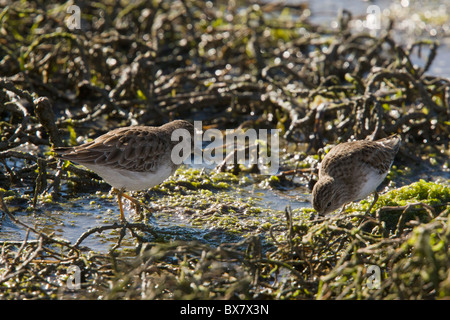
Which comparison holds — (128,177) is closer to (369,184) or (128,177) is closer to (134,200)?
(134,200)

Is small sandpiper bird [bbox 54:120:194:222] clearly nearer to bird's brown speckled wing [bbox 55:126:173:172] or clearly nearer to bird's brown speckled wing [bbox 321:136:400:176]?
bird's brown speckled wing [bbox 55:126:173:172]

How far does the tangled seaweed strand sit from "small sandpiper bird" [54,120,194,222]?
554 millimetres

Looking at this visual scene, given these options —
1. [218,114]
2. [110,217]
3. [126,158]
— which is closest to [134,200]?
[110,217]

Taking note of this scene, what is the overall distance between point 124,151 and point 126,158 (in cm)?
7

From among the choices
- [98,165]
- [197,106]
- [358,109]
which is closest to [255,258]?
[98,165]

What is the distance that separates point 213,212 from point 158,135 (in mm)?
946


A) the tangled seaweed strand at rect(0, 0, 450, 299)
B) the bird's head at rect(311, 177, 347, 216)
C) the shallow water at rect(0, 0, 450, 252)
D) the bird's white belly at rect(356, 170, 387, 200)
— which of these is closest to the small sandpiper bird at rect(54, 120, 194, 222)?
the shallow water at rect(0, 0, 450, 252)

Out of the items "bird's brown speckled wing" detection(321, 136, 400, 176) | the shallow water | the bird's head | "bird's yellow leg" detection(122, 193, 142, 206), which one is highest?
"bird's brown speckled wing" detection(321, 136, 400, 176)

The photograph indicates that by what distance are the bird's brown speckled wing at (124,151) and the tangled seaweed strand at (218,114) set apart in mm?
525

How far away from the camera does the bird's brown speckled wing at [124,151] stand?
211 inches

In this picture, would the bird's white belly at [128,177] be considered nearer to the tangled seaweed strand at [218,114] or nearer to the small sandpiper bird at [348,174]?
the tangled seaweed strand at [218,114]

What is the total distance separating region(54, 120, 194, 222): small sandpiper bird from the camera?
538 cm

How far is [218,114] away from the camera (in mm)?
8125

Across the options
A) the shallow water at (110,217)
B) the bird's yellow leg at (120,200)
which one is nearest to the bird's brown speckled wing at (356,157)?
the shallow water at (110,217)
